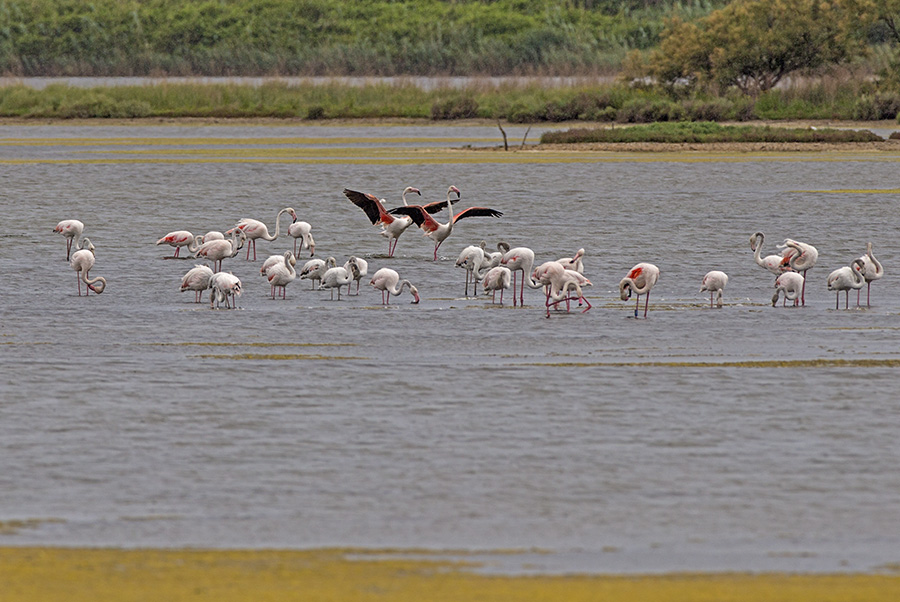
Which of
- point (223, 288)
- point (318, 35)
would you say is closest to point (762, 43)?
point (318, 35)

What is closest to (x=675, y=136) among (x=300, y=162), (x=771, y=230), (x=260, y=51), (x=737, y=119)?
(x=737, y=119)

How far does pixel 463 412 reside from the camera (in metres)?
10.6

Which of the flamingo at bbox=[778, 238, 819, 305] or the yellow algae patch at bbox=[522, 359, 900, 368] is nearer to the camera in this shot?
the yellow algae patch at bbox=[522, 359, 900, 368]

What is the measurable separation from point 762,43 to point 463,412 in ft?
168

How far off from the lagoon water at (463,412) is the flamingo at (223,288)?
25cm

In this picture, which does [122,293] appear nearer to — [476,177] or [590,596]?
[590,596]

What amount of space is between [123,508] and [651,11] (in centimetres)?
8627

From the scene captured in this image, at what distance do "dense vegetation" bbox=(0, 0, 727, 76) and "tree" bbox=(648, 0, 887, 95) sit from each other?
1620 cm

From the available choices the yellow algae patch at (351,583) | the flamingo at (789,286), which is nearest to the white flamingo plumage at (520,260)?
the flamingo at (789,286)

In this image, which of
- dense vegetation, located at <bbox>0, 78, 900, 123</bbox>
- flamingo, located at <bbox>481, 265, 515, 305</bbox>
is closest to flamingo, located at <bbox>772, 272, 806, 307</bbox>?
flamingo, located at <bbox>481, 265, 515, 305</bbox>

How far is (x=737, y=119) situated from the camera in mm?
54812

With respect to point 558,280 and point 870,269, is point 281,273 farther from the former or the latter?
point 870,269

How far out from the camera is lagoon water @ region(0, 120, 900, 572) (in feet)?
26.1

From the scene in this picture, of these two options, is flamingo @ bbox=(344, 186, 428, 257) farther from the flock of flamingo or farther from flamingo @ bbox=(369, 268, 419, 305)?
flamingo @ bbox=(369, 268, 419, 305)
